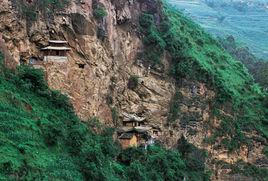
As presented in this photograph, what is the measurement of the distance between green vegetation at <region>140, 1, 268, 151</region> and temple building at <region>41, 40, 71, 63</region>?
9269mm

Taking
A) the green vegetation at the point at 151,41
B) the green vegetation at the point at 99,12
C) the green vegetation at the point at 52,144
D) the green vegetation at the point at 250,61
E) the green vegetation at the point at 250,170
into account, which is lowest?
the green vegetation at the point at 250,170

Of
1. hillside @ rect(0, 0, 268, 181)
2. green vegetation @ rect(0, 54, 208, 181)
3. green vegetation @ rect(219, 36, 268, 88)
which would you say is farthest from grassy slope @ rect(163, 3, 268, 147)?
green vegetation @ rect(0, 54, 208, 181)

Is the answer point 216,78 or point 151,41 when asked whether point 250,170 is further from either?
point 151,41

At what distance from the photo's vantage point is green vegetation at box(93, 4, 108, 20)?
34.5 meters

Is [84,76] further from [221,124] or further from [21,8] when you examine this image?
[221,124]

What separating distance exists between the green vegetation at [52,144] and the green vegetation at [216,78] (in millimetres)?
8629

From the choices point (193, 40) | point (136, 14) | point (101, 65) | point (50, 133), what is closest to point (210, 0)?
point (193, 40)

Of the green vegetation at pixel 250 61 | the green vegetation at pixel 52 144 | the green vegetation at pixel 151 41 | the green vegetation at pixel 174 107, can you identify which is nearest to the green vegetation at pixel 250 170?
the green vegetation at pixel 174 107

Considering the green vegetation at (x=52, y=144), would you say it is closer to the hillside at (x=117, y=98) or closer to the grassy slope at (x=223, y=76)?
the hillside at (x=117, y=98)

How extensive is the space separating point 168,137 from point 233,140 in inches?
207

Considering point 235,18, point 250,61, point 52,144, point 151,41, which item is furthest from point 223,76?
point 235,18

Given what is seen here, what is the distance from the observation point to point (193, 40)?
159ft

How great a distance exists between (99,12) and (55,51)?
14.4 ft

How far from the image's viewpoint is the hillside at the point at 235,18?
8994 cm
